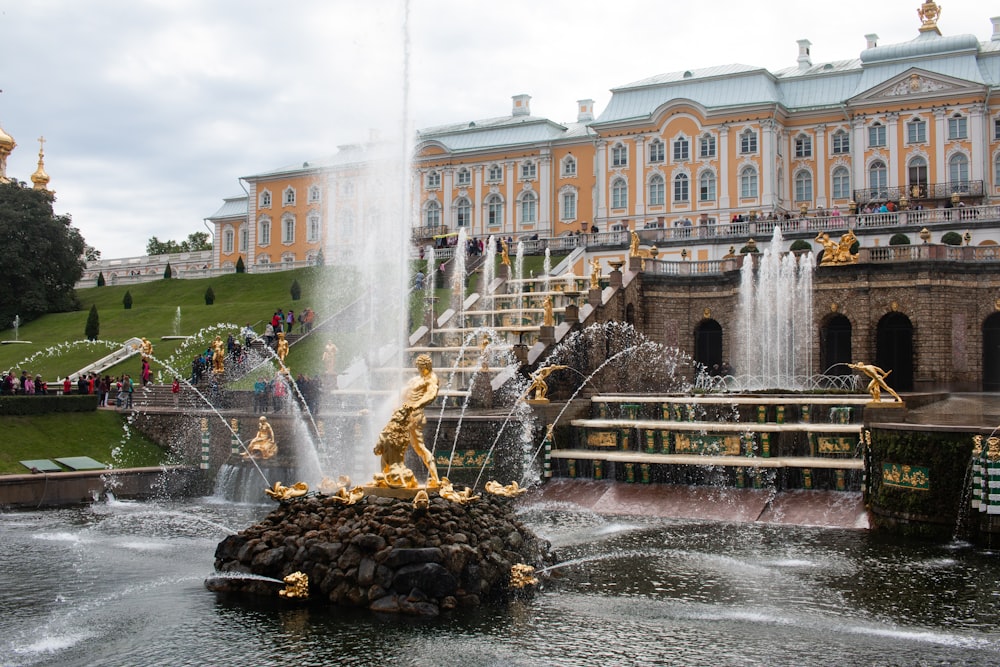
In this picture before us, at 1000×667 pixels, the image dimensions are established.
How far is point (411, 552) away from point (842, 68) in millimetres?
54440

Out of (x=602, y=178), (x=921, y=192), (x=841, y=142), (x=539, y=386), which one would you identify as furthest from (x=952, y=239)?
(x=602, y=178)

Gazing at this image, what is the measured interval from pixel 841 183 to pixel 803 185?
2175 millimetres

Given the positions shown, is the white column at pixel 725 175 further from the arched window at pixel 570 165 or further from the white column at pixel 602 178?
the arched window at pixel 570 165

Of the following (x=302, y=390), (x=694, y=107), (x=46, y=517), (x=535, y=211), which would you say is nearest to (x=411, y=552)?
(x=46, y=517)

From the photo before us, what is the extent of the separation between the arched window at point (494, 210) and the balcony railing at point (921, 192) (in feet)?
75.4

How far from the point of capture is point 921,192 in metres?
52.9

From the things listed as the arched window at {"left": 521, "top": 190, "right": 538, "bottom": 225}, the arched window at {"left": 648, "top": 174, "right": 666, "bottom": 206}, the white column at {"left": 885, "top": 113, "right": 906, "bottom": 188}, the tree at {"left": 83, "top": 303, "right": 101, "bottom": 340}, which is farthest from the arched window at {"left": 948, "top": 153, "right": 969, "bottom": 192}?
the tree at {"left": 83, "top": 303, "right": 101, "bottom": 340}

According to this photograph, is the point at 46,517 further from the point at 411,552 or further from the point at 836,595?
the point at 836,595

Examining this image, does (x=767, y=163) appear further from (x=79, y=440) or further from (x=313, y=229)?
(x=79, y=440)

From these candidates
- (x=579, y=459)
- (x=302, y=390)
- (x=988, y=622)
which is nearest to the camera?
(x=988, y=622)

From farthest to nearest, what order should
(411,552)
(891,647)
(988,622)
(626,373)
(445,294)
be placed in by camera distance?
(445,294), (626,373), (411,552), (988,622), (891,647)

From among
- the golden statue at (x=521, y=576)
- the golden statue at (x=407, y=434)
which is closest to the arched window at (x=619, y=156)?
the golden statue at (x=407, y=434)

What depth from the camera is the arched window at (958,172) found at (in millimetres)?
51938

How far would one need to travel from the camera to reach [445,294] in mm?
43969
